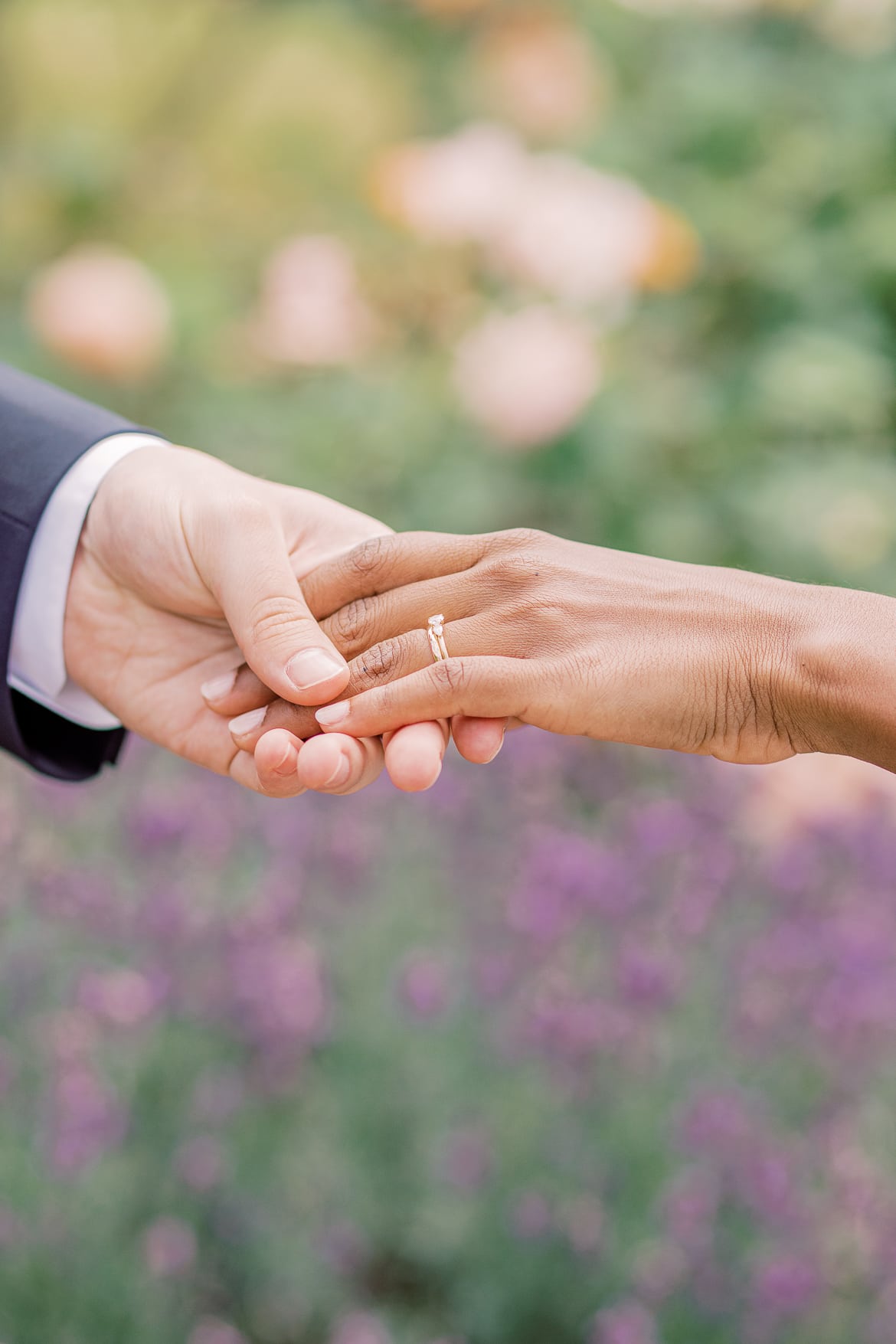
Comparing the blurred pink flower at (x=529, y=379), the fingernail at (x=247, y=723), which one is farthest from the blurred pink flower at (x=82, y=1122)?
the blurred pink flower at (x=529, y=379)

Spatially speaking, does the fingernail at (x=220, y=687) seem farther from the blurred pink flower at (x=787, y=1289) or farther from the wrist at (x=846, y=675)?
the blurred pink flower at (x=787, y=1289)

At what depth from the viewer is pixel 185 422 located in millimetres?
3611

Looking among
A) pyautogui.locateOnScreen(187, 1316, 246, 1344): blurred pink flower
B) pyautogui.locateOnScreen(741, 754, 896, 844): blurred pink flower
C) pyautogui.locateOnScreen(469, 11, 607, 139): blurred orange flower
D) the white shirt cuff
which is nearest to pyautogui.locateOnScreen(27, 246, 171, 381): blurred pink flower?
pyautogui.locateOnScreen(469, 11, 607, 139): blurred orange flower

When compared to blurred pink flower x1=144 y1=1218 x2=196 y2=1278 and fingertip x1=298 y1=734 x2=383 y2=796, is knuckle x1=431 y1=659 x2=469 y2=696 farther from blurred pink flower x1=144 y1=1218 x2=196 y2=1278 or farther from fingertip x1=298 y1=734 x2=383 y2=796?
blurred pink flower x1=144 y1=1218 x2=196 y2=1278

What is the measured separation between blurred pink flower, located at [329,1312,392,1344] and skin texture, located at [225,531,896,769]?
80 cm

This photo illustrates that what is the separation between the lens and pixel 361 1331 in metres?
1.51

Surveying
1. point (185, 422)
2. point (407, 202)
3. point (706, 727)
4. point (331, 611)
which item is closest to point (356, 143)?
point (407, 202)

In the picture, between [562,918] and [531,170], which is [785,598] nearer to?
[562,918]

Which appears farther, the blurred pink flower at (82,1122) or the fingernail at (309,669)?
the blurred pink flower at (82,1122)

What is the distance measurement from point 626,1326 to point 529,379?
7.32ft

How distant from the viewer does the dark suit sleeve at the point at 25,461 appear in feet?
4.75

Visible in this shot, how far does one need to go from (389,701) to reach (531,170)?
105 inches

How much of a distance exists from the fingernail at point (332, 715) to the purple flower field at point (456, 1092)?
49 cm

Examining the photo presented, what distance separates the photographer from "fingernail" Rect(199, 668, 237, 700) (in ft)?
4.63
